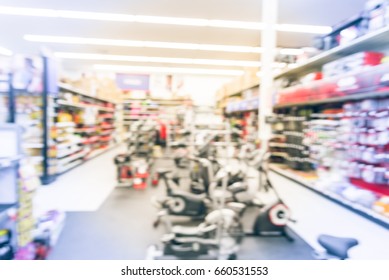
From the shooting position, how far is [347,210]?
3.14m

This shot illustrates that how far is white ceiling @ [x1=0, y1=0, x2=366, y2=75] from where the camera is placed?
5477 millimetres

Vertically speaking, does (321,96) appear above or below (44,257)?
above

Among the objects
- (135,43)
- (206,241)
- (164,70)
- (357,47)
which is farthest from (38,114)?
(164,70)

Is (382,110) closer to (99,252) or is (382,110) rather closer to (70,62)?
(99,252)

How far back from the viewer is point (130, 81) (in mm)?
12203

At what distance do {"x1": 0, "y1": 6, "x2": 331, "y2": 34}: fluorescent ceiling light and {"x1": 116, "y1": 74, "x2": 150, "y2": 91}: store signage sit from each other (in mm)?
5879

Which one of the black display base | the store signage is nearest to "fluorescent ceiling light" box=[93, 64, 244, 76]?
the store signage

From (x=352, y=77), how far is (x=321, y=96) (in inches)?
28.2

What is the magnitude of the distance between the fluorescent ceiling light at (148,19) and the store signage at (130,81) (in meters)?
5.88

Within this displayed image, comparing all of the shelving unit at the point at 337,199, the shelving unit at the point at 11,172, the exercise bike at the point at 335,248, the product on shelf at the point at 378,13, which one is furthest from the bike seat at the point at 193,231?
the product on shelf at the point at 378,13

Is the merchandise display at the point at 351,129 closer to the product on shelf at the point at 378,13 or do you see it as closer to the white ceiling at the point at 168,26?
the product on shelf at the point at 378,13

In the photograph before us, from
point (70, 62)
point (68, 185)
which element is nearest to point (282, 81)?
point (68, 185)

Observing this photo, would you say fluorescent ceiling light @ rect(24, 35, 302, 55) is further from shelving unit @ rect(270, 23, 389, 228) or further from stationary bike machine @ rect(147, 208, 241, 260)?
stationary bike machine @ rect(147, 208, 241, 260)

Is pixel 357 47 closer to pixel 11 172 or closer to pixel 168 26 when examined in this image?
pixel 11 172
